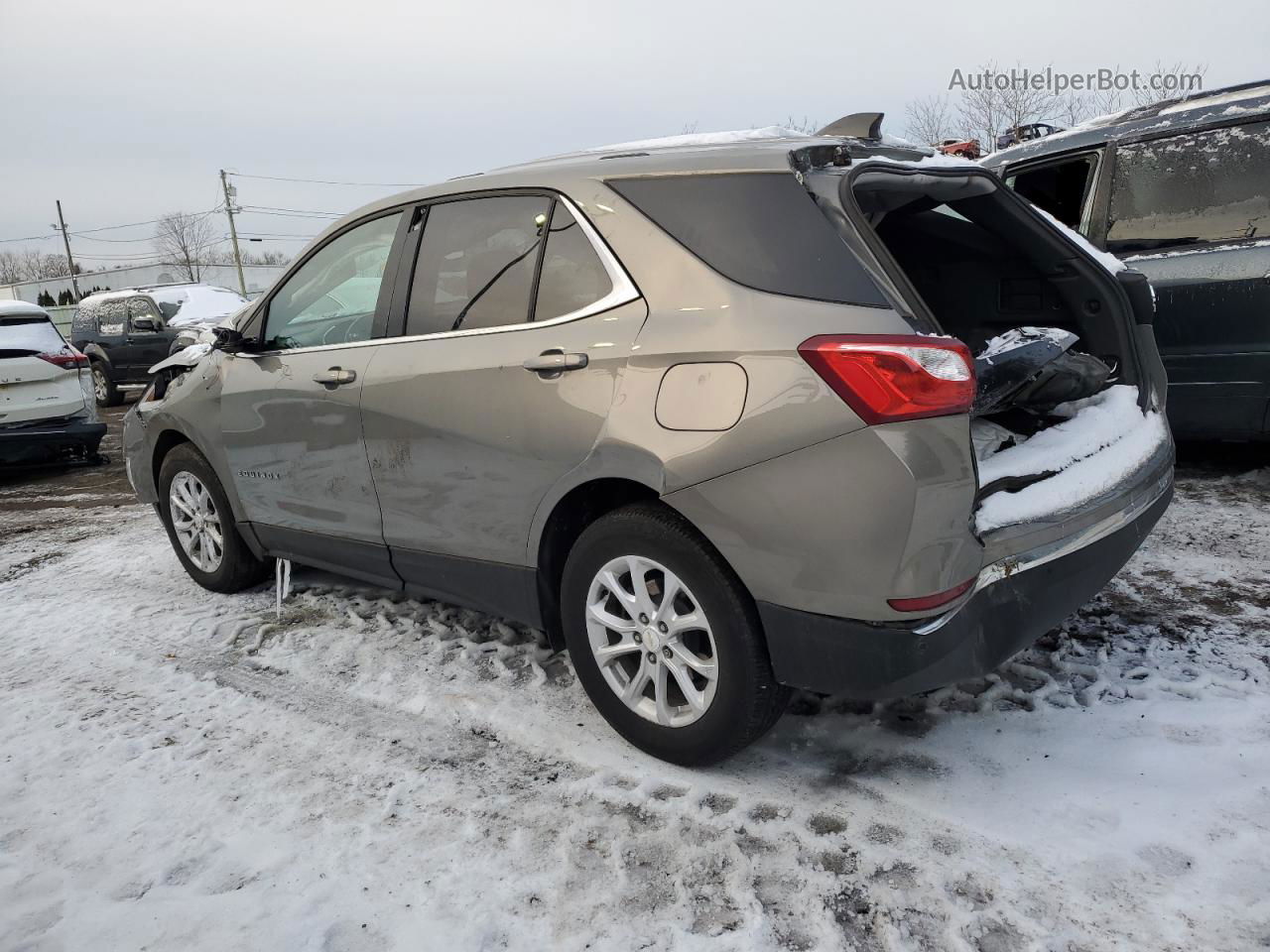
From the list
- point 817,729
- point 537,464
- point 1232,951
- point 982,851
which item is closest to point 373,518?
point 537,464

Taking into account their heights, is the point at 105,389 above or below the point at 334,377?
below

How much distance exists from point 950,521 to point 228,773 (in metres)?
2.27

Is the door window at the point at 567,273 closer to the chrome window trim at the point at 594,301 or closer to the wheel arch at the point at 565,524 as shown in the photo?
the chrome window trim at the point at 594,301

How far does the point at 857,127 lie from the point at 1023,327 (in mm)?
934

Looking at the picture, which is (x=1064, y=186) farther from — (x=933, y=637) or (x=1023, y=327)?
(x=933, y=637)

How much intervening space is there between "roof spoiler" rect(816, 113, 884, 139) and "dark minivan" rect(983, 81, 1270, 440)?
9.01ft

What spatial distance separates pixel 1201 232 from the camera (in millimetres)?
4809

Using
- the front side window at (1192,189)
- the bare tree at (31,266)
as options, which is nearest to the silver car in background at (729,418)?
the front side window at (1192,189)

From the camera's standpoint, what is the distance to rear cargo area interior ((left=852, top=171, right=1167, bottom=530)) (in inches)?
102

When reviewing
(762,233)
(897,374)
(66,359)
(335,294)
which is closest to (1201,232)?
(762,233)

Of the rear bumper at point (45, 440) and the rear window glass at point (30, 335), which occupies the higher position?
the rear window glass at point (30, 335)

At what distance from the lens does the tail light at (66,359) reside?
27.0 ft

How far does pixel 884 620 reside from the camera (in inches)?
87.7

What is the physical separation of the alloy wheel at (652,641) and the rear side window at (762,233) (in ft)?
2.77
